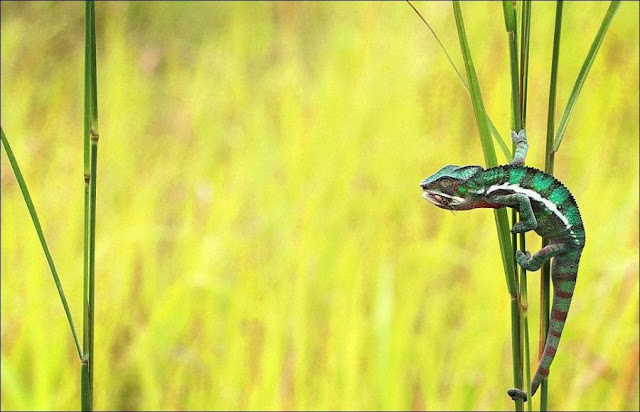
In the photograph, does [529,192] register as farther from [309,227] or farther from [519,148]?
[309,227]

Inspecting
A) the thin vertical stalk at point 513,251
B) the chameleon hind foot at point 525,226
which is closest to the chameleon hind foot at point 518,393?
the thin vertical stalk at point 513,251

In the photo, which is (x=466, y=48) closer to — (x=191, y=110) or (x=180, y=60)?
(x=191, y=110)

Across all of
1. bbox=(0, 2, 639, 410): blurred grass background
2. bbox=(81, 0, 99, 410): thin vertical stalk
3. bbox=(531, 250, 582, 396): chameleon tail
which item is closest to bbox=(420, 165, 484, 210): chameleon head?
bbox=(531, 250, 582, 396): chameleon tail

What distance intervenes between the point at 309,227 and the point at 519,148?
6.22 feet

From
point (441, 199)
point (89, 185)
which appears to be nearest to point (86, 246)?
point (89, 185)

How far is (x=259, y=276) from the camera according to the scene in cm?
256

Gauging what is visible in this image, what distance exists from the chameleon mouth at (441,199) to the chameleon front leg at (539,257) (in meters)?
0.08

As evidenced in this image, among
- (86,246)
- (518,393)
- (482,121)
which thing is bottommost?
(518,393)

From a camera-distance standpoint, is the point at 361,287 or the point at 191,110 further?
the point at 191,110

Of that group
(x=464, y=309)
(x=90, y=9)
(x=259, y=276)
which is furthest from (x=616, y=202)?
(x=90, y=9)

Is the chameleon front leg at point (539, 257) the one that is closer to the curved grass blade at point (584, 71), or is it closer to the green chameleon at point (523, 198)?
the green chameleon at point (523, 198)

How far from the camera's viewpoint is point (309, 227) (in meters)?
2.61

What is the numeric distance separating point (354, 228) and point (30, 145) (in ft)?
4.65

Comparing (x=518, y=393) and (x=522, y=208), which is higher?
(x=522, y=208)
